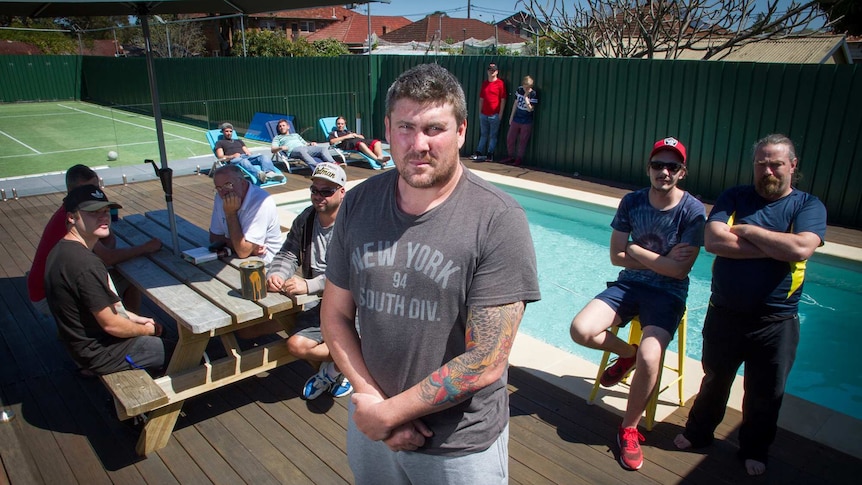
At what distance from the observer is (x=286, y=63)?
15305mm

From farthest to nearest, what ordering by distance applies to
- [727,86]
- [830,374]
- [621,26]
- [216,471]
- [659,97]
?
[621,26]
[659,97]
[727,86]
[830,374]
[216,471]

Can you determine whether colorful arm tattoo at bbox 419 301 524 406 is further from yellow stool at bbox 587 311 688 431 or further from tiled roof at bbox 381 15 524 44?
tiled roof at bbox 381 15 524 44

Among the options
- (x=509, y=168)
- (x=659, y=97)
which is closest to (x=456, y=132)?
(x=659, y=97)

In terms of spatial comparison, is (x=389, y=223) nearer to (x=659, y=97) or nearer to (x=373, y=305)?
(x=373, y=305)

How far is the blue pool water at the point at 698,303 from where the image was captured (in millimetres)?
4645

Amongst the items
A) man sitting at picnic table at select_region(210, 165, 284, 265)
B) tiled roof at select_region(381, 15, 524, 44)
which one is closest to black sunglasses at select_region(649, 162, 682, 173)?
Answer: man sitting at picnic table at select_region(210, 165, 284, 265)

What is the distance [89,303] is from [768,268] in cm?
325

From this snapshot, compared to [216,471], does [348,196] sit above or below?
above

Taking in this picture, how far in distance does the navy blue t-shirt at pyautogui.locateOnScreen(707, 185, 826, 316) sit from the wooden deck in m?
0.79

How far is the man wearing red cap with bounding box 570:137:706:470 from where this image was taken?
→ 2.82m

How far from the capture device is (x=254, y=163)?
9.42 metres

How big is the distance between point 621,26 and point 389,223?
1322 centimetres

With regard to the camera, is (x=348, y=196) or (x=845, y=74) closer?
(x=348, y=196)

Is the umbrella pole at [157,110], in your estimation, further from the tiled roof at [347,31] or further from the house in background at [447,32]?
the tiled roof at [347,31]
